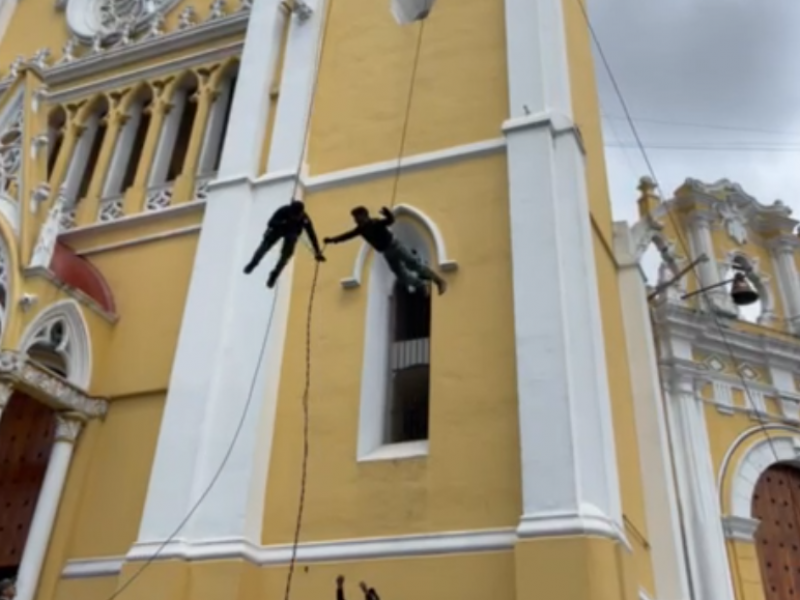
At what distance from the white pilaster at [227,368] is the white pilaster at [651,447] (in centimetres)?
366

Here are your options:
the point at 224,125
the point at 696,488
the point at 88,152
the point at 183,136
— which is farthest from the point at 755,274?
the point at 88,152

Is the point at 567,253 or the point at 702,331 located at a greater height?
the point at 702,331

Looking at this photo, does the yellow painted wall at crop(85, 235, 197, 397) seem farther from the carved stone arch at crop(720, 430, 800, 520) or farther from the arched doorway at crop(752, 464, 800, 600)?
the arched doorway at crop(752, 464, 800, 600)

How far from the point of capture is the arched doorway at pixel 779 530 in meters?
→ 10.5

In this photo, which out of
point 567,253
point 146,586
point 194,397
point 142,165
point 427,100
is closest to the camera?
point 146,586

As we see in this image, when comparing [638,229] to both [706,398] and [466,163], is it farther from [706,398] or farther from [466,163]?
[466,163]

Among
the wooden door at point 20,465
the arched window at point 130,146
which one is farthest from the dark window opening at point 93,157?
the wooden door at point 20,465

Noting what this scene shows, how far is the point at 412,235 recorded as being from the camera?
28.3ft

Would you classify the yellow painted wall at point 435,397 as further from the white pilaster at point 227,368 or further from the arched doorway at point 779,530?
the arched doorway at point 779,530

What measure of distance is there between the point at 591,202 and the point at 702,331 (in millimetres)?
3579

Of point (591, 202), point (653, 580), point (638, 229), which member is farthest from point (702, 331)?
point (653, 580)

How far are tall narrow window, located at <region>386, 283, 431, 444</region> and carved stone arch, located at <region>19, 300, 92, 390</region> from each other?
3.33 meters

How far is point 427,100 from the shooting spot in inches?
374

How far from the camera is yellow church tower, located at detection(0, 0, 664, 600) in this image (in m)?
6.91
